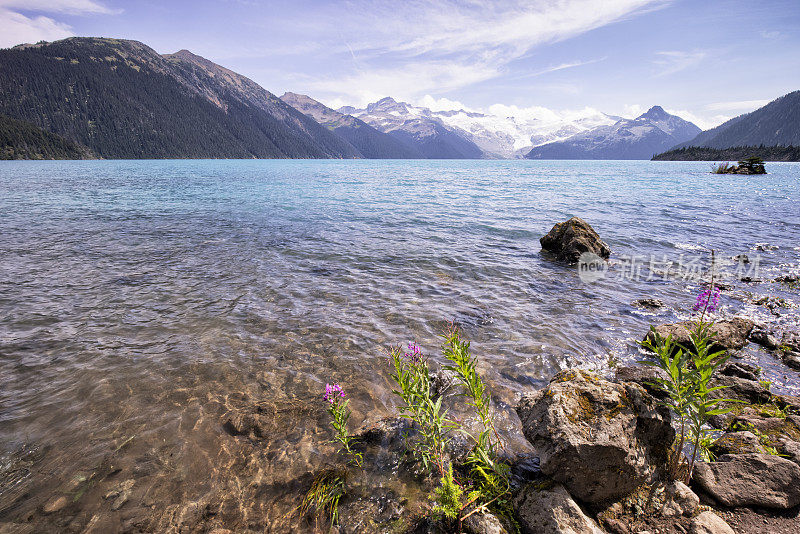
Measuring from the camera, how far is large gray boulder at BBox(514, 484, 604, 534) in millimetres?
3494

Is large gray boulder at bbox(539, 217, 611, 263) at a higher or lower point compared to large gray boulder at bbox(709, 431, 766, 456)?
higher

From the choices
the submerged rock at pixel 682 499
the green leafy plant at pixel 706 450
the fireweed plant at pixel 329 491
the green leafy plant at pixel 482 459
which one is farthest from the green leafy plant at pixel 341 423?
the green leafy plant at pixel 706 450

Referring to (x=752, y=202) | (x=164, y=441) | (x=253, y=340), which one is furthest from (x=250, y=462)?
(x=752, y=202)

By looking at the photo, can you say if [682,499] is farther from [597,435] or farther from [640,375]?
[640,375]

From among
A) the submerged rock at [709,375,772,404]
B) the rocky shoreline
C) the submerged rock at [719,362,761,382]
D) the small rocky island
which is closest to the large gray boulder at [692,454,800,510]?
the rocky shoreline

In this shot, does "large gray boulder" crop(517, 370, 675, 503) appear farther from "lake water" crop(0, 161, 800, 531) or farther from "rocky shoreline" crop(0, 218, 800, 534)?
"lake water" crop(0, 161, 800, 531)

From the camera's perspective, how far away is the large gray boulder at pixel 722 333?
761cm

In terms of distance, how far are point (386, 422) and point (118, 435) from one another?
4.39 metres

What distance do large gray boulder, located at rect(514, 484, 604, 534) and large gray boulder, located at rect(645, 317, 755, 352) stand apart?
5.53 metres

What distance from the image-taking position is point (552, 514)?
142 inches

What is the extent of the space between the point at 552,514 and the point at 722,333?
24.4ft

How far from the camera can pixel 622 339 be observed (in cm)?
865

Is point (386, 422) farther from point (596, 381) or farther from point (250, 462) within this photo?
Answer: point (596, 381)

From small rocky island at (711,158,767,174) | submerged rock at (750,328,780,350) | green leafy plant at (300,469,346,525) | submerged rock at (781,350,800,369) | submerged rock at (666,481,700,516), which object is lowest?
green leafy plant at (300,469,346,525)
